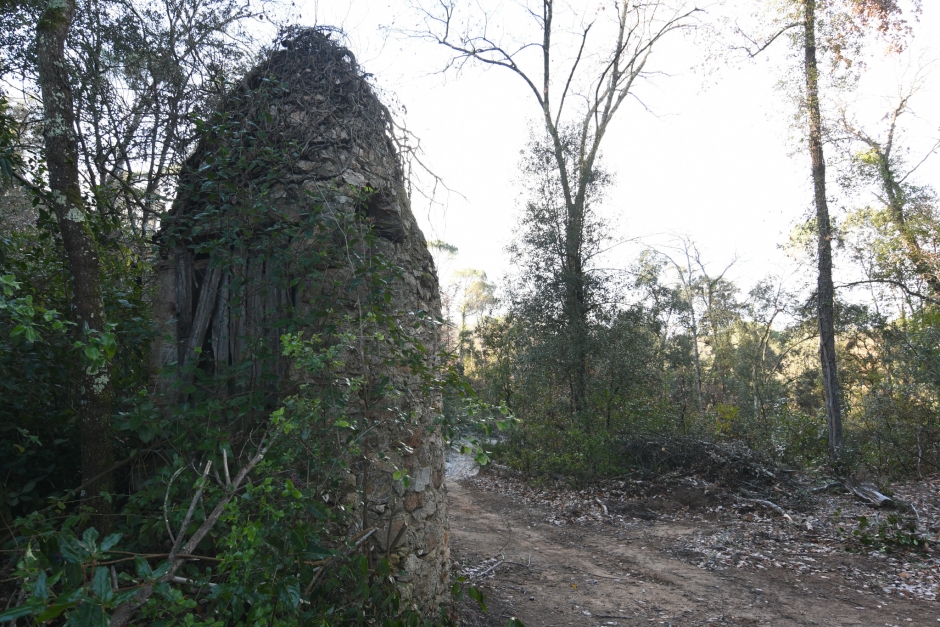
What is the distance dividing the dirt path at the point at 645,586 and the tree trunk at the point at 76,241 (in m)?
2.77

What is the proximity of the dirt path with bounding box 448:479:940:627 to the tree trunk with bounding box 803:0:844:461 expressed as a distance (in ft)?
20.7

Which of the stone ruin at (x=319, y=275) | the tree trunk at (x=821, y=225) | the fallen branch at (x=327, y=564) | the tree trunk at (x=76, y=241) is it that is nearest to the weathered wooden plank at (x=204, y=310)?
the stone ruin at (x=319, y=275)

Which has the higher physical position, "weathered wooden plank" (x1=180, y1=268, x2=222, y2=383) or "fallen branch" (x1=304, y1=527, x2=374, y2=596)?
"weathered wooden plank" (x1=180, y1=268, x2=222, y2=383)

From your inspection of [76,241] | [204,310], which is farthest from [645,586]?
[76,241]

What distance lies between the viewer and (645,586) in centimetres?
533

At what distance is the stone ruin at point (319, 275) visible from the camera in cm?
324

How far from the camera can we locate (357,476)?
3.27 m

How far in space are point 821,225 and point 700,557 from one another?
8.92m

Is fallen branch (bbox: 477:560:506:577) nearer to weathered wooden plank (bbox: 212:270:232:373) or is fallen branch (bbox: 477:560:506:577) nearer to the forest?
the forest

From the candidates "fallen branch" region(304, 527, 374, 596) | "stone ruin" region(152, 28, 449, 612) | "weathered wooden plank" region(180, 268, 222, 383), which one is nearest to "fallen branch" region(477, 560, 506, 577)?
"stone ruin" region(152, 28, 449, 612)

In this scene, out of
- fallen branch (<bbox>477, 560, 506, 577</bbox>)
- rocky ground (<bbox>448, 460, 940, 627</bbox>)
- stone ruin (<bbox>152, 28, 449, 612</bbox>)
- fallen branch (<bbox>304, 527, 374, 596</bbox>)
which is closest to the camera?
fallen branch (<bbox>304, 527, 374, 596</bbox>)

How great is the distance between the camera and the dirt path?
4.48m

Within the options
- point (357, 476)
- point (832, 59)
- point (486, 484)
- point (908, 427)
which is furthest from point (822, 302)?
point (357, 476)

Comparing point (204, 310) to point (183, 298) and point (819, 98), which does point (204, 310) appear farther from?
point (819, 98)
